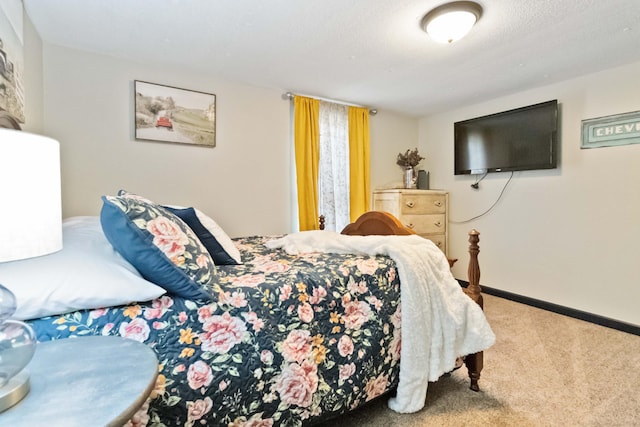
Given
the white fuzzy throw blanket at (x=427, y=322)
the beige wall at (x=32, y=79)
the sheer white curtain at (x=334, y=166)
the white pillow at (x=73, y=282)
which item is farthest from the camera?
the sheer white curtain at (x=334, y=166)

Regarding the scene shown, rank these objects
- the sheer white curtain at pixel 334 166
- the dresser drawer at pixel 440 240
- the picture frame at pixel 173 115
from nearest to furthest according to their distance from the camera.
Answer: the picture frame at pixel 173 115 → the sheer white curtain at pixel 334 166 → the dresser drawer at pixel 440 240

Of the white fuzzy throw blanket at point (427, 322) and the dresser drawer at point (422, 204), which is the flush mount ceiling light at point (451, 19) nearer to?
the white fuzzy throw blanket at point (427, 322)

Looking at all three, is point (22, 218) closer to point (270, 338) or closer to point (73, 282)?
point (73, 282)

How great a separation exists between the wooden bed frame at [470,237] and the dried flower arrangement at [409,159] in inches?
74.5

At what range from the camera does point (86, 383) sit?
0.68 metres

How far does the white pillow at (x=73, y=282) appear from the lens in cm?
91

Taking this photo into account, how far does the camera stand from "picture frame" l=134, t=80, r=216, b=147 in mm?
2596

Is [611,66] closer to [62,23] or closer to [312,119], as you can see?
[312,119]

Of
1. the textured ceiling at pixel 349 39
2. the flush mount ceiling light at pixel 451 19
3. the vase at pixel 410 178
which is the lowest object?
the vase at pixel 410 178

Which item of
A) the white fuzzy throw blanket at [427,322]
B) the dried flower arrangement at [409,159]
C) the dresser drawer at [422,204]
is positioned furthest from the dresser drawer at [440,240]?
the white fuzzy throw blanket at [427,322]

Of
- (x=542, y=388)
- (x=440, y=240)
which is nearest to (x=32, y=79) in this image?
(x=542, y=388)

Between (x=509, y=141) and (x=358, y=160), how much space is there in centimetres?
160

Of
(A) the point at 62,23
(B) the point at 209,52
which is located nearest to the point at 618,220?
(B) the point at 209,52

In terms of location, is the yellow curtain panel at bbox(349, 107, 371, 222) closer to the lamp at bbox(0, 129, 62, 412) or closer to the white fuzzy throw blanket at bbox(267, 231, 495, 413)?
the white fuzzy throw blanket at bbox(267, 231, 495, 413)
